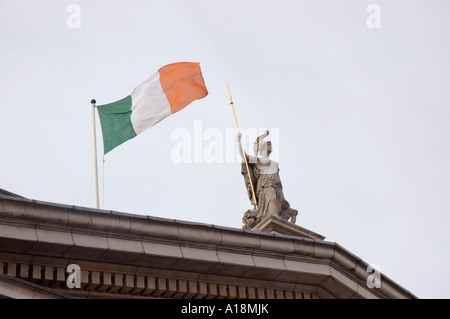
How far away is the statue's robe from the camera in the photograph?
35062 mm

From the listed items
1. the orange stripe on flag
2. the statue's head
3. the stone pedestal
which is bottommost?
the stone pedestal

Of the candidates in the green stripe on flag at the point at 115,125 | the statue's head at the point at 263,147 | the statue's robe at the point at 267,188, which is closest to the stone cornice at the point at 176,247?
the statue's robe at the point at 267,188

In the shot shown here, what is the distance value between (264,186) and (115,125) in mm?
4698

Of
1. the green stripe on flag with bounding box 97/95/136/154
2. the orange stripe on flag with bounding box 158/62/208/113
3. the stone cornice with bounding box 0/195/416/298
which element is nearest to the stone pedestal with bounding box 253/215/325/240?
the stone cornice with bounding box 0/195/416/298

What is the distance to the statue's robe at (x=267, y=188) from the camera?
3506 centimetres

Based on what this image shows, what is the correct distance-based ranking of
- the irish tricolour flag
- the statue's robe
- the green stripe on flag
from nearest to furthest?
the statue's robe < the green stripe on flag < the irish tricolour flag

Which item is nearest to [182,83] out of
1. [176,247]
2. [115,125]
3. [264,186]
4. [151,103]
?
[151,103]

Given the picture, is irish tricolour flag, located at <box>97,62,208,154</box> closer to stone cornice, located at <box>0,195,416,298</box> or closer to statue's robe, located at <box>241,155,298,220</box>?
statue's robe, located at <box>241,155,298,220</box>

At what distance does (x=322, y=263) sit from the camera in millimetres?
32188

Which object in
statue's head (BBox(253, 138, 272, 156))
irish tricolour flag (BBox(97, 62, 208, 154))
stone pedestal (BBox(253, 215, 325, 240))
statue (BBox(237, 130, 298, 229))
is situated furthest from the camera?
irish tricolour flag (BBox(97, 62, 208, 154))
